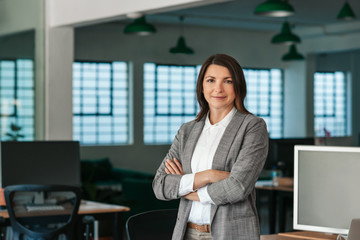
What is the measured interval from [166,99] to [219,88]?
9765mm

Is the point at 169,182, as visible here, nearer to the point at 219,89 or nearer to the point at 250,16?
the point at 219,89

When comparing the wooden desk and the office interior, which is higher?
the office interior

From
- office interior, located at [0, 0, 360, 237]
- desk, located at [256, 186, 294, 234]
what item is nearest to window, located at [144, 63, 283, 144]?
office interior, located at [0, 0, 360, 237]

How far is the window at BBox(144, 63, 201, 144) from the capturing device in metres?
12.0

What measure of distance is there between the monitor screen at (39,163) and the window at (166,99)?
7.04 metres

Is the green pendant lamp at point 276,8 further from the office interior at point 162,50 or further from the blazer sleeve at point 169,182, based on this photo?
the blazer sleeve at point 169,182

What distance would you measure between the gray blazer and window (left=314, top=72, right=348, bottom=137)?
1098 cm

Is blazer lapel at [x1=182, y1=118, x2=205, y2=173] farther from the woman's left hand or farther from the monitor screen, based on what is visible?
the monitor screen

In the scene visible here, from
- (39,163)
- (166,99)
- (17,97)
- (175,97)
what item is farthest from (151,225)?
(175,97)

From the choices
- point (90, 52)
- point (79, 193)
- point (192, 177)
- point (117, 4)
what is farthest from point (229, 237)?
point (90, 52)

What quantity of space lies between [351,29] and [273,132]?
110 inches

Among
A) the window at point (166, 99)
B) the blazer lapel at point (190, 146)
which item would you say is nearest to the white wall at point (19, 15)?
the blazer lapel at point (190, 146)

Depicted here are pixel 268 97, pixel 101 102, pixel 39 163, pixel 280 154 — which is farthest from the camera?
pixel 268 97

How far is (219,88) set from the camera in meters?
2.51
